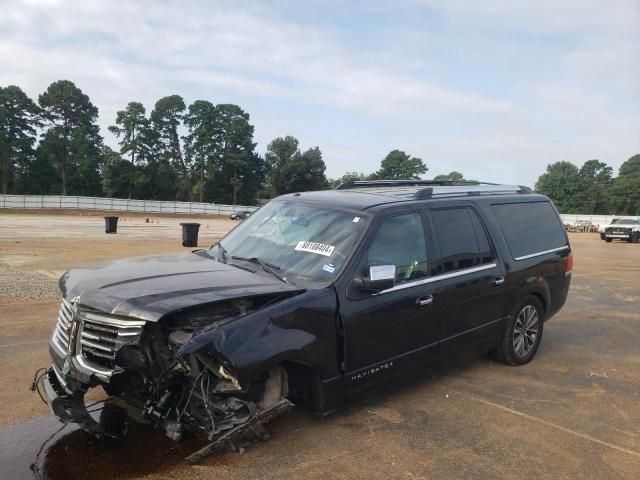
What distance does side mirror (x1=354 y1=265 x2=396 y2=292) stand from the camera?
12.2 ft

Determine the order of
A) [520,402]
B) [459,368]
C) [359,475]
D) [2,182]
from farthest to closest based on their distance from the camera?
[2,182] < [459,368] < [520,402] < [359,475]

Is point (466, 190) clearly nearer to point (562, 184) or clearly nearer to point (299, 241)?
point (299, 241)

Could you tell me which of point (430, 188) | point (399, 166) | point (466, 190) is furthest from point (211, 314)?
point (399, 166)

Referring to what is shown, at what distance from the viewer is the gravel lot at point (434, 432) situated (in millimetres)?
3336

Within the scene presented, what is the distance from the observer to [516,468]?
136 inches

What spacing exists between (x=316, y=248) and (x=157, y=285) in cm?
130

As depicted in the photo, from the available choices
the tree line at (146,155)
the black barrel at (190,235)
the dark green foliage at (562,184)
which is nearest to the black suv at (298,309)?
the black barrel at (190,235)

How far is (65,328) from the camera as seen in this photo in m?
3.49

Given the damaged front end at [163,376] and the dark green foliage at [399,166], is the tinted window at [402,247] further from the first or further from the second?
the dark green foliage at [399,166]

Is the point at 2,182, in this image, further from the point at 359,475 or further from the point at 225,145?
the point at 359,475

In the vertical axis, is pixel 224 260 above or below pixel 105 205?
above

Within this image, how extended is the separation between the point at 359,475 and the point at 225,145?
76.3m

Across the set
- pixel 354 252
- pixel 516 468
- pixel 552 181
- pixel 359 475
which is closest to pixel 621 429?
pixel 516 468

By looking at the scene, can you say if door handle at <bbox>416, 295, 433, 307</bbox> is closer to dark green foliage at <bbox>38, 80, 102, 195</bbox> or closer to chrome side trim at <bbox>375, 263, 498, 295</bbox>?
chrome side trim at <bbox>375, 263, 498, 295</bbox>
